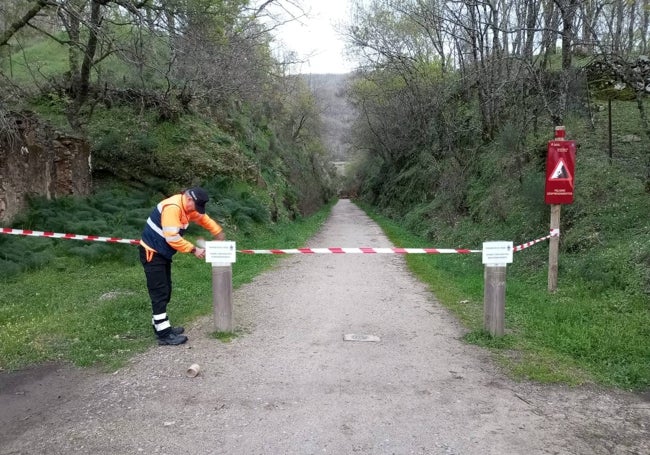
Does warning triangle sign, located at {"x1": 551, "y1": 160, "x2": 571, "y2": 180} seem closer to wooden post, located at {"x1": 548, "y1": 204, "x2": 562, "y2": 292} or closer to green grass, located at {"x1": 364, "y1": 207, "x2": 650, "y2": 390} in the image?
wooden post, located at {"x1": 548, "y1": 204, "x2": 562, "y2": 292}

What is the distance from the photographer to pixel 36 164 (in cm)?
1152

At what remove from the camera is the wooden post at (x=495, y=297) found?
5.92m

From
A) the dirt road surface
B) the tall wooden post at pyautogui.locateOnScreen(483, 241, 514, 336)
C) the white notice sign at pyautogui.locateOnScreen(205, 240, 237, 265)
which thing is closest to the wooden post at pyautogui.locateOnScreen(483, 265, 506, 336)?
the tall wooden post at pyautogui.locateOnScreen(483, 241, 514, 336)

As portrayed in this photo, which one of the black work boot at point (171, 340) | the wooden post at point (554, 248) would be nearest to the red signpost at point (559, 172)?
the wooden post at point (554, 248)

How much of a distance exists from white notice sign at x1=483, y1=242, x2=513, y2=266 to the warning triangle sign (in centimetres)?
255

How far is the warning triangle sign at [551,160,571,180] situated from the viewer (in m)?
7.70

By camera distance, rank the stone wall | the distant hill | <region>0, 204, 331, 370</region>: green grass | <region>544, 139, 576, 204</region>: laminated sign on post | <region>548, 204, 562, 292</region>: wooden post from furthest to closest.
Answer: the distant hill → the stone wall → <region>548, 204, 562, 292</region>: wooden post → <region>544, 139, 576, 204</region>: laminated sign on post → <region>0, 204, 331, 370</region>: green grass

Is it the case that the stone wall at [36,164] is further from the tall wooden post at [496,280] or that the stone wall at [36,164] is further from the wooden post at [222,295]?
the tall wooden post at [496,280]

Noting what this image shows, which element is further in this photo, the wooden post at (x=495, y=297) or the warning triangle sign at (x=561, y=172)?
the warning triangle sign at (x=561, y=172)

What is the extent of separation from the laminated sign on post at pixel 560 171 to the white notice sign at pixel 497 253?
2460 millimetres

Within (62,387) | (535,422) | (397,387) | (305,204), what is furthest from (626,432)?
(305,204)

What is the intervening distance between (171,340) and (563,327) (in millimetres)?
4888

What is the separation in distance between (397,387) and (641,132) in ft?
41.3

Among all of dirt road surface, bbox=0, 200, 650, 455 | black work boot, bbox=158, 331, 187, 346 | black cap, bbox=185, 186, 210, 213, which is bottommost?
dirt road surface, bbox=0, 200, 650, 455
